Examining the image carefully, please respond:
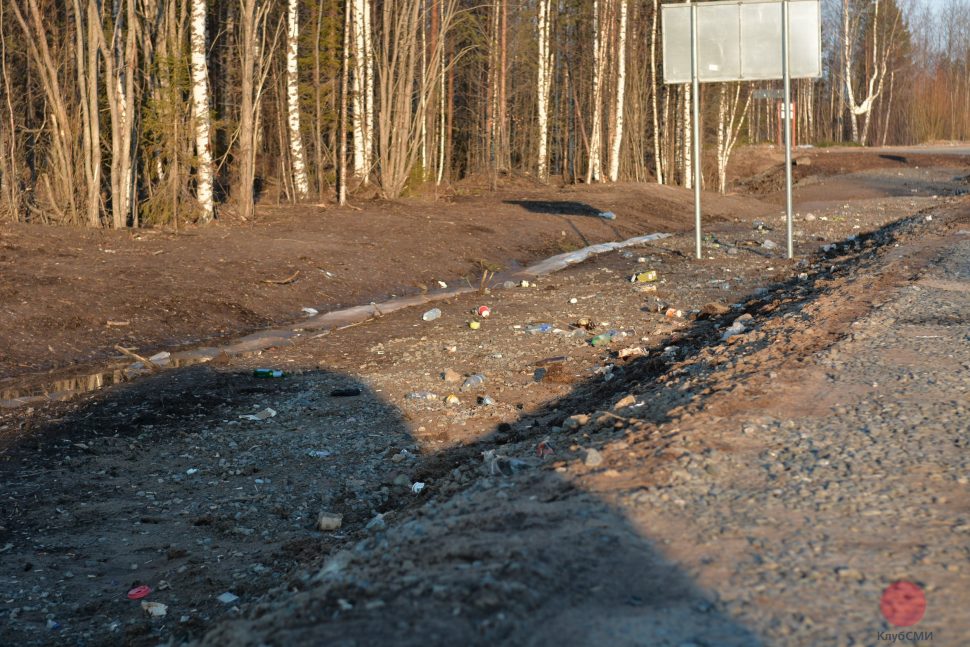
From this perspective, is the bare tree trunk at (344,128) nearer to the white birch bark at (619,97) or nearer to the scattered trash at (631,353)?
the white birch bark at (619,97)

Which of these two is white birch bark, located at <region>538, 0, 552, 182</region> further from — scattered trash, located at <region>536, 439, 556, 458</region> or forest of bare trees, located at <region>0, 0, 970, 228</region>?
scattered trash, located at <region>536, 439, 556, 458</region>

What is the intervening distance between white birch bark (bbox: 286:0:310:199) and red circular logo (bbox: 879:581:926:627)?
1947cm

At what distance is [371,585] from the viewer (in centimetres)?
357

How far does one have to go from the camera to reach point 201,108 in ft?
56.3

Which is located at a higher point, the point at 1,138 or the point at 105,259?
the point at 1,138

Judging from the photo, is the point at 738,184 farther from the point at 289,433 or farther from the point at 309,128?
the point at 289,433

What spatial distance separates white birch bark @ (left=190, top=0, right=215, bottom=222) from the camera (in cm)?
1697

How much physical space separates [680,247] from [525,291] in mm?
5472

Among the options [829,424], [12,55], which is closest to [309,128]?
[12,55]

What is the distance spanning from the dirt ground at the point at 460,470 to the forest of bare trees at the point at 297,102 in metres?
2.97

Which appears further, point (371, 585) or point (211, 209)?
point (211, 209)

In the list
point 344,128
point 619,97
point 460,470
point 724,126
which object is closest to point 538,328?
point 460,470

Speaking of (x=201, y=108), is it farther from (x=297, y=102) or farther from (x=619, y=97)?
(x=619, y=97)

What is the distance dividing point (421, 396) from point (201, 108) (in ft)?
34.9
